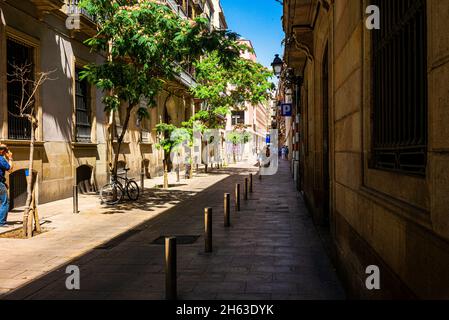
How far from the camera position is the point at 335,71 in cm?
672

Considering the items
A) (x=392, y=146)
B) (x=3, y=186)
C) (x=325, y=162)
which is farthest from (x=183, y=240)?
(x=392, y=146)

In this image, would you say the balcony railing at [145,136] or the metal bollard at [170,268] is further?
the balcony railing at [145,136]

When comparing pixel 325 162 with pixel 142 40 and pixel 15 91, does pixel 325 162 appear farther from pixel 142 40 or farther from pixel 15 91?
pixel 15 91

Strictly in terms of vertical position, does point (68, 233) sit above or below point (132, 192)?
below

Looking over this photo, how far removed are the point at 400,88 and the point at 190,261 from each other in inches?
186

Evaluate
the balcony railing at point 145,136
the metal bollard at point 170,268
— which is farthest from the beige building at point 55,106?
the metal bollard at point 170,268

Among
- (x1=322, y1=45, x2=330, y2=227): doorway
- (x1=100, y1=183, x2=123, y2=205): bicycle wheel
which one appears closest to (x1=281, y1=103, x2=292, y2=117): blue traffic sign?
(x1=100, y1=183, x2=123, y2=205): bicycle wheel

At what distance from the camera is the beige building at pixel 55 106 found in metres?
13.1

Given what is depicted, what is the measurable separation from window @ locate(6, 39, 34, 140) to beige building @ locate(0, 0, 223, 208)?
0.10ft

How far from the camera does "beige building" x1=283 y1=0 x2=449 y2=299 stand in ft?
8.41

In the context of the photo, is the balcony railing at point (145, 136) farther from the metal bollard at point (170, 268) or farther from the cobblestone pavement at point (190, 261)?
the metal bollard at point (170, 268)

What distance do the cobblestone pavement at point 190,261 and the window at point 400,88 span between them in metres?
2.39

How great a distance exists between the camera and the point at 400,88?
3.60 metres

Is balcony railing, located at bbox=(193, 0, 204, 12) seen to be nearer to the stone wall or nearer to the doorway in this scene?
the doorway
